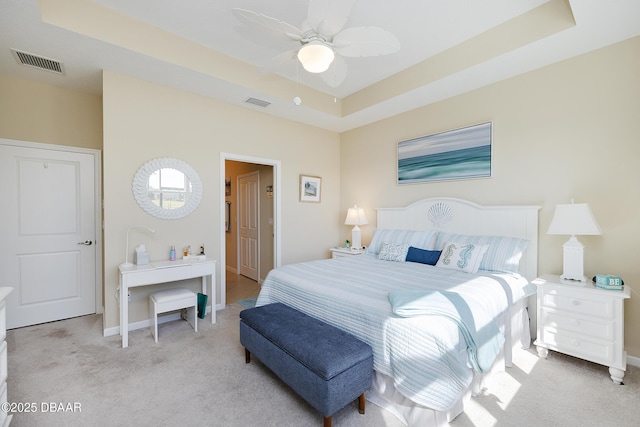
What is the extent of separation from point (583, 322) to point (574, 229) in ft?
2.51

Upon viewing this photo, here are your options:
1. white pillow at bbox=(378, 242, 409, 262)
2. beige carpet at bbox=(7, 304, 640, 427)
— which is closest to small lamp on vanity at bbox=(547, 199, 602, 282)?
beige carpet at bbox=(7, 304, 640, 427)

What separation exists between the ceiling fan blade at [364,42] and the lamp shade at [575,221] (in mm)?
2034

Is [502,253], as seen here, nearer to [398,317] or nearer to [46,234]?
[398,317]

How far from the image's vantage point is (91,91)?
3531 mm

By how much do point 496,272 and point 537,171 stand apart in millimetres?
1192

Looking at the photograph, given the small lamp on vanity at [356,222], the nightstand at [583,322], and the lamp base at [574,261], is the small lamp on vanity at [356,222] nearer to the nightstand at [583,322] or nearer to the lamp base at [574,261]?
the nightstand at [583,322]

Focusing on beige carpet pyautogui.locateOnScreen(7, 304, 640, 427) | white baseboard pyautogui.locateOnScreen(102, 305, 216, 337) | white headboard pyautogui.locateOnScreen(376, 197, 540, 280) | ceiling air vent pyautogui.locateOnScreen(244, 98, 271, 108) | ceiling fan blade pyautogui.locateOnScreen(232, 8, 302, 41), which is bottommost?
beige carpet pyautogui.locateOnScreen(7, 304, 640, 427)

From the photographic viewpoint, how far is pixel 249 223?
5781 mm

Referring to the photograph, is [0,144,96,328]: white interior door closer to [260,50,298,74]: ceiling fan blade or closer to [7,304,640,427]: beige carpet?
[7,304,640,427]: beige carpet

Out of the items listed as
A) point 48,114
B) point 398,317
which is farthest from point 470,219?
point 48,114

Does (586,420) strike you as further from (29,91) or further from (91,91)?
(29,91)

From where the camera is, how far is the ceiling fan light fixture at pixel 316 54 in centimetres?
199

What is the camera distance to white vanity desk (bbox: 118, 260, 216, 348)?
9.14 feet

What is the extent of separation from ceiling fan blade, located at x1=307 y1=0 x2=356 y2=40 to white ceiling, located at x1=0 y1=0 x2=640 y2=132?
16.1 inches
